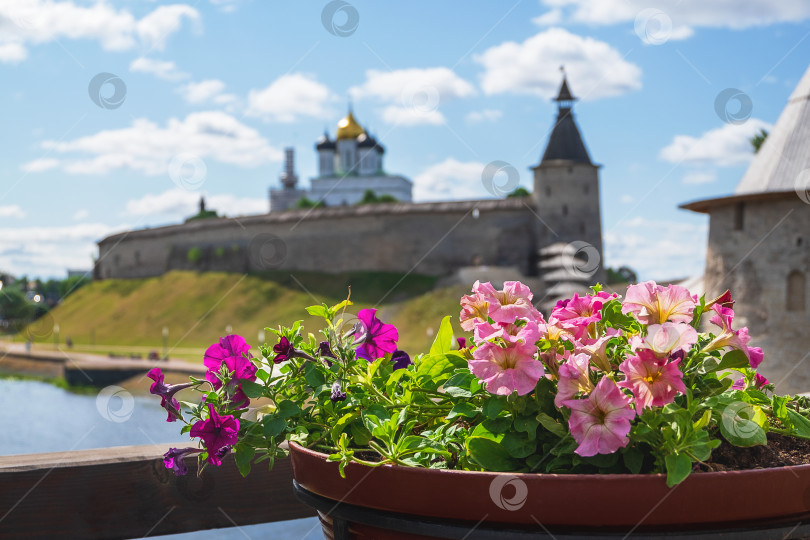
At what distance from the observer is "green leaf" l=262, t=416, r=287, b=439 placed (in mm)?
1124

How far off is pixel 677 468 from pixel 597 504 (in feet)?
0.34

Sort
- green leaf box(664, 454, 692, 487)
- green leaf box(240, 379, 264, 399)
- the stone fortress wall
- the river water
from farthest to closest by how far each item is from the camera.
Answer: the stone fortress wall
the river water
green leaf box(240, 379, 264, 399)
green leaf box(664, 454, 692, 487)

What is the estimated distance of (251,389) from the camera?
1.12m

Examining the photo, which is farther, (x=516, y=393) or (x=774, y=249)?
(x=774, y=249)

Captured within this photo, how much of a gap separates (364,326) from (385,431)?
0.28 m

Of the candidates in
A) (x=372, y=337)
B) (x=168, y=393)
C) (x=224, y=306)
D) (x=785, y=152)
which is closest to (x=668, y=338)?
(x=372, y=337)

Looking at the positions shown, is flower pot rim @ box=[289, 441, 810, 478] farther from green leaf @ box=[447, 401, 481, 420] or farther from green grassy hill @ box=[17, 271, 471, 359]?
green grassy hill @ box=[17, 271, 471, 359]

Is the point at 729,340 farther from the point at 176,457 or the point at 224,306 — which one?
the point at 224,306

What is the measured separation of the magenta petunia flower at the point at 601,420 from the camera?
0.91m

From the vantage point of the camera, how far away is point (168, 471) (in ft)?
4.72
